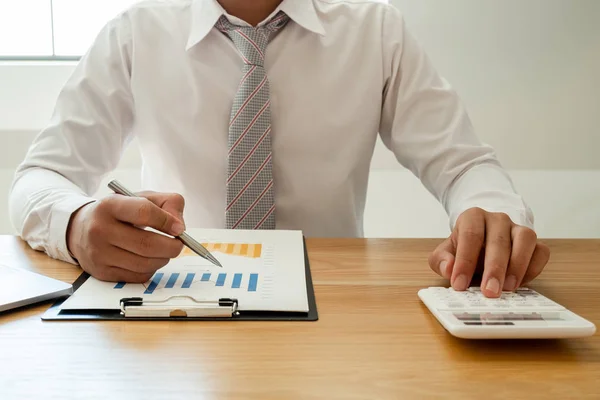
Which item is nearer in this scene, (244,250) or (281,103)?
(244,250)

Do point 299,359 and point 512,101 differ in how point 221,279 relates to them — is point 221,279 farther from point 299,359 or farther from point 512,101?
point 512,101

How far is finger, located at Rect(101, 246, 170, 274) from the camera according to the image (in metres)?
0.65

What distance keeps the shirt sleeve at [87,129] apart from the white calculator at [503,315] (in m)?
0.64

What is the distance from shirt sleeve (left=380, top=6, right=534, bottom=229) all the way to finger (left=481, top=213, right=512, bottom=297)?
1.09 ft

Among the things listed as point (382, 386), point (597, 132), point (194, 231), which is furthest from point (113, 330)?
point (597, 132)

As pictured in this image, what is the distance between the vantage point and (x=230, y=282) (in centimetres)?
66

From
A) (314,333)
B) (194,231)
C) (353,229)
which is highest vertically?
(314,333)

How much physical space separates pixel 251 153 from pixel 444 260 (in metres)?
0.51

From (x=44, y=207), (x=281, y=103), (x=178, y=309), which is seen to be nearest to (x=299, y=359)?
(x=178, y=309)

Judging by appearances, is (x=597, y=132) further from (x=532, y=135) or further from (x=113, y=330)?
(x=113, y=330)

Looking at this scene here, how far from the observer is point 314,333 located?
533mm

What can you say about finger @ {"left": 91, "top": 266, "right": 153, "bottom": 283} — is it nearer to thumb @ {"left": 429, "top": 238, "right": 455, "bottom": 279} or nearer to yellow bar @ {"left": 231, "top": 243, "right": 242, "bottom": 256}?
yellow bar @ {"left": 231, "top": 243, "right": 242, "bottom": 256}

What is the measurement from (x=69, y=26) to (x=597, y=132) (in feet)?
6.74

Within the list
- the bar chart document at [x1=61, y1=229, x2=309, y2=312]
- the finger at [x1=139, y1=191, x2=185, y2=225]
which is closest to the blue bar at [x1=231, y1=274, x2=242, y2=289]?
the bar chart document at [x1=61, y1=229, x2=309, y2=312]
